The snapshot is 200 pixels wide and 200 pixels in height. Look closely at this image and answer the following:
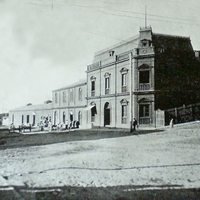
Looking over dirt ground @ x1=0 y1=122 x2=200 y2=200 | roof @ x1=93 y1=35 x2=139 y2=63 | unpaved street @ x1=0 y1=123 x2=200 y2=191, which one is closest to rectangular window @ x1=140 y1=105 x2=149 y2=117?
roof @ x1=93 y1=35 x2=139 y2=63

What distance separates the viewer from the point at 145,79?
20250mm

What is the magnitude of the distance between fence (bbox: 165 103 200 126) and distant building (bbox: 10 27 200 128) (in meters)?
1.50

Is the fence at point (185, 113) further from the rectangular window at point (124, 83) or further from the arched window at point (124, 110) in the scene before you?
the rectangular window at point (124, 83)

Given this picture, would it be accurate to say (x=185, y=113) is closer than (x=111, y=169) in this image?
No

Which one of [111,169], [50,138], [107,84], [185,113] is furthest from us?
[107,84]

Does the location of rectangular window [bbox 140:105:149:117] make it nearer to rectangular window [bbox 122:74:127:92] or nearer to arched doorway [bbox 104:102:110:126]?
rectangular window [bbox 122:74:127:92]

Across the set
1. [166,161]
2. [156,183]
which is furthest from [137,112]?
[156,183]

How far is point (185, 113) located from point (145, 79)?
4.52m

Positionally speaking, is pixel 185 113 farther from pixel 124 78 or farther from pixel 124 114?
pixel 124 78

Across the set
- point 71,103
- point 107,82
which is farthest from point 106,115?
point 71,103

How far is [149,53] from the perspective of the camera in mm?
19812

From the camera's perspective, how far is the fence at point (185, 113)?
18062mm

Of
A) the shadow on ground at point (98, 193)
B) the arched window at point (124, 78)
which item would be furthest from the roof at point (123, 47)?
the shadow on ground at point (98, 193)

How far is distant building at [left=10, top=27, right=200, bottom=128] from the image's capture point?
19781 mm
